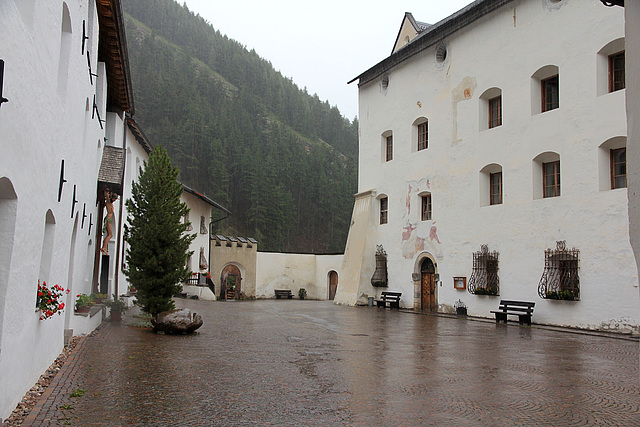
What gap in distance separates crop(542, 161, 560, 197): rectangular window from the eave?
13560mm

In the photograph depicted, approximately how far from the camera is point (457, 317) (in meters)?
20.3

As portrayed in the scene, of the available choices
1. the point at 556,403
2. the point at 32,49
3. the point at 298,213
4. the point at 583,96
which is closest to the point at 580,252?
the point at 583,96

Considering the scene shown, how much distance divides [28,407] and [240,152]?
68.6 m

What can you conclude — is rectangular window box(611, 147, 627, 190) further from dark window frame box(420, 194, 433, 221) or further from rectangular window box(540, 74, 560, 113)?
dark window frame box(420, 194, 433, 221)

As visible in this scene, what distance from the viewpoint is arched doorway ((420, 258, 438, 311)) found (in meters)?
23.2

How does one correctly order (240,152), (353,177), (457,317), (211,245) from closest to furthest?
(457,317) < (211,245) < (240,152) < (353,177)

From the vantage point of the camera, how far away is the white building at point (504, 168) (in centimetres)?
1617

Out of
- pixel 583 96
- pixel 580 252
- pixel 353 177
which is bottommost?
pixel 580 252

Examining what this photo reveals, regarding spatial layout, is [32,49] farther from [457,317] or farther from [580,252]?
[457,317]

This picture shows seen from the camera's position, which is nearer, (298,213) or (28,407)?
(28,407)

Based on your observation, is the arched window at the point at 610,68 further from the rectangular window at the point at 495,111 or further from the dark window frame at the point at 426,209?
the dark window frame at the point at 426,209

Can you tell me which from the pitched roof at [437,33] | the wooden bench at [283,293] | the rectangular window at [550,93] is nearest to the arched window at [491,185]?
the rectangular window at [550,93]

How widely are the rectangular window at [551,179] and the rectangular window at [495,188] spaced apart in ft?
6.78

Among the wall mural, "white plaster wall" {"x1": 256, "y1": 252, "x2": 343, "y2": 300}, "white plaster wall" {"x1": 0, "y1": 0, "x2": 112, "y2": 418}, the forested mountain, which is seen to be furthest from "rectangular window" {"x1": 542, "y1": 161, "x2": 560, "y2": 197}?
the forested mountain
